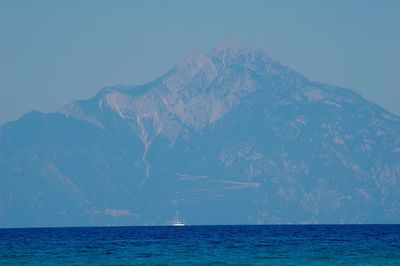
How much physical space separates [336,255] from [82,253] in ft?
90.1

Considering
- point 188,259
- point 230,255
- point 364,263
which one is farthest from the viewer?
point 230,255

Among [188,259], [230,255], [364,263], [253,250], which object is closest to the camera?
[364,263]

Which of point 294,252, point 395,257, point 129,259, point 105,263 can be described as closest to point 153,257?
point 129,259

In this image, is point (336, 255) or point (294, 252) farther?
point (294, 252)

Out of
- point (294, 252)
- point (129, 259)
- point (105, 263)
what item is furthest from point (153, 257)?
point (294, 252)

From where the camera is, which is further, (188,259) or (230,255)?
(230,255)

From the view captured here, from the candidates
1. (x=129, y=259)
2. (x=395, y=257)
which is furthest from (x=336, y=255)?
(x=129, y=259)

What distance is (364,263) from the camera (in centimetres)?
8356

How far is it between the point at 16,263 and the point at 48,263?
3.10 m

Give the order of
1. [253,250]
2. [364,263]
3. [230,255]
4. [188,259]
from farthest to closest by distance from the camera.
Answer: [253,250]
[230,255]
[188,259]
[364,263]

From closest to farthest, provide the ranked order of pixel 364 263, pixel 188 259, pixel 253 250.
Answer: pixel 364 263 → pixel 188 259 → pixel 253 250

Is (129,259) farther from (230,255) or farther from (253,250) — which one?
(253,250)

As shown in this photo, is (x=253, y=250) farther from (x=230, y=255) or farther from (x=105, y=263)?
(x=105, y=263)

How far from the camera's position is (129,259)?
89.8 metres
